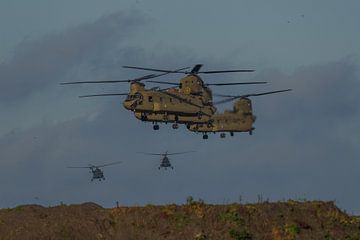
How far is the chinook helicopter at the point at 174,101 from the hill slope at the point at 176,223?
45009mm

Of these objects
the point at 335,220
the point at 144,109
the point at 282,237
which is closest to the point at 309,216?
the point at 335,220

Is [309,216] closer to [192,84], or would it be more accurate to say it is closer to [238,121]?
[192,84]

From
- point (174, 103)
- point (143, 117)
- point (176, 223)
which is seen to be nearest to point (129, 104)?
point (143, 117)

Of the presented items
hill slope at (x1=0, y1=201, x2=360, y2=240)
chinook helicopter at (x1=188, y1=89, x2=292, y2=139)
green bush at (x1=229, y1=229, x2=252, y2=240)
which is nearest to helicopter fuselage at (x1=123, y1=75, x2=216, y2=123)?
chinook helicopter at (x1=188, y1=89, x2=292, y2=139)

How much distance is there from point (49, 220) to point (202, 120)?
59071 millimetres

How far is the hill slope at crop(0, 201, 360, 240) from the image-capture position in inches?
1398

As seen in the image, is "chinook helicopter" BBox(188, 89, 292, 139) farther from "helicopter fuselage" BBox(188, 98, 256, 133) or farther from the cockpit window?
the cockpit window

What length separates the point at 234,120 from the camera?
11406 cm

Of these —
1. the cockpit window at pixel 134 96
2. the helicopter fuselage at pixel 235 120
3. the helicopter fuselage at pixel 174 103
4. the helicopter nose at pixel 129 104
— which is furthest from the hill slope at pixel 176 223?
the helicopter fuselage at pixel 235 120

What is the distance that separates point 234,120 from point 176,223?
78005mm

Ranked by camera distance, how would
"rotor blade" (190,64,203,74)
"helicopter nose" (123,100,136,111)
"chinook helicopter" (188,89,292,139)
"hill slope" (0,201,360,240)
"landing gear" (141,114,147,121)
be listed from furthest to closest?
1. "chinook helicopter" (188,89,292,139)
2. "rotor blade" (190,64,203,74)
3. "landing gear" (141,114,147,121)
4. "helicopter nose" (123,100,136,111)
5. "hill slope" (0,201,360,240)

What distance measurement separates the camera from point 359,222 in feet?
137

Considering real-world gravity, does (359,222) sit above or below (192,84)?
below

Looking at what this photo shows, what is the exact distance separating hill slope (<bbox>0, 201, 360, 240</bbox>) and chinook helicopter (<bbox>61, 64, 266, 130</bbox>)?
45.0 m
